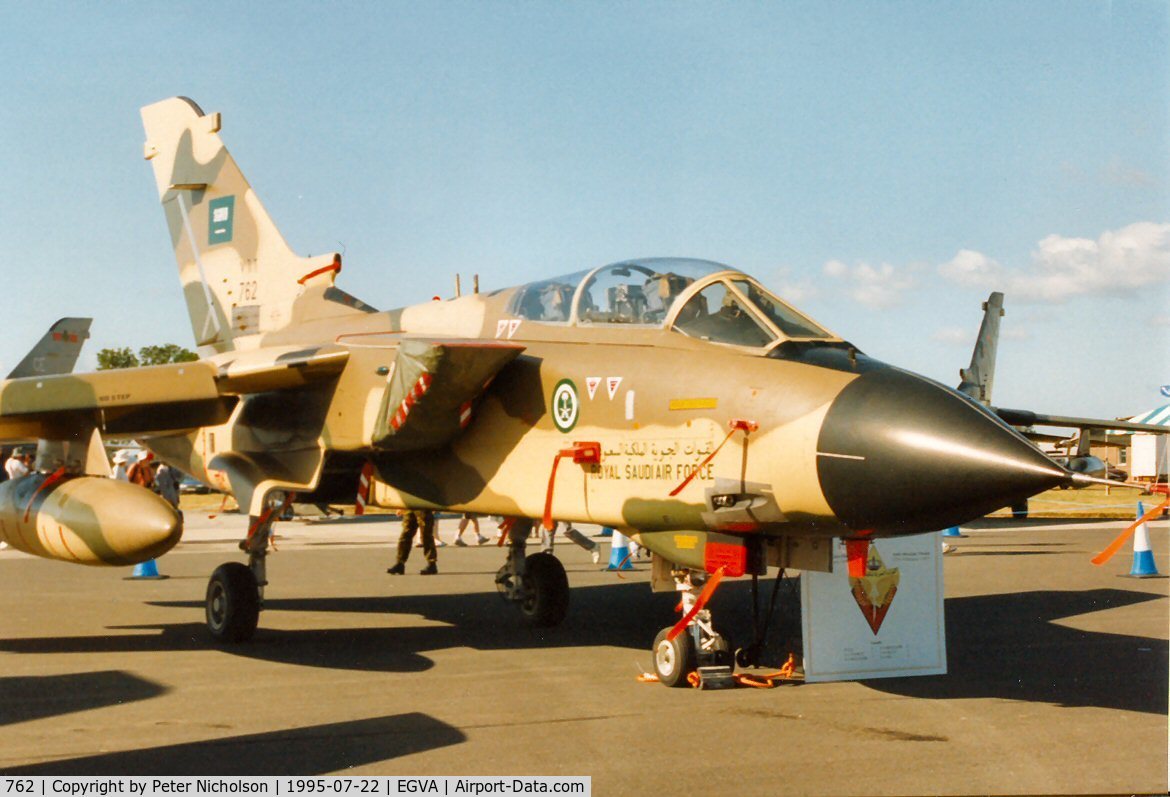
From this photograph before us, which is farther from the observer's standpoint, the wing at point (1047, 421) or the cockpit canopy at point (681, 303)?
the wing at point (1047, 421)

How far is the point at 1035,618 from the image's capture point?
11.8 metres

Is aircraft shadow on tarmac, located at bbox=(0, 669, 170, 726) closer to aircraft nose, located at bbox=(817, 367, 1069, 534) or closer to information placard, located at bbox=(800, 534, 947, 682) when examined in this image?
information placard, located at bbox=(800, 534, 947, 682)

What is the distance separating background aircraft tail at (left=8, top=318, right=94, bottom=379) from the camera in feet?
108

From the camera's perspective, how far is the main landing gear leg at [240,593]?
34.2 ft

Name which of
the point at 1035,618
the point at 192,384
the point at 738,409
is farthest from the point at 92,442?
the point at 1035,618

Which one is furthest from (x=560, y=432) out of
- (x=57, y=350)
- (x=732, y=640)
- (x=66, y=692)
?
(x=57, y=350)

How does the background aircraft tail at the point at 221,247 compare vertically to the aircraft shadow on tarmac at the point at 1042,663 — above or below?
above

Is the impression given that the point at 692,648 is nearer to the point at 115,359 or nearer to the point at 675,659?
the point at 675,659

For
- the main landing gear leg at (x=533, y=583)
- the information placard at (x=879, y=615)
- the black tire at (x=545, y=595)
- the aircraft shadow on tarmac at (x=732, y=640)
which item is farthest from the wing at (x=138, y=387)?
the information placard at (x=879, y=615)

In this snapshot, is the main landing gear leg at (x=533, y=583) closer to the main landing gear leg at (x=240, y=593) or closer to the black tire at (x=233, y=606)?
the main landing gear leg at (x=240, y=593)

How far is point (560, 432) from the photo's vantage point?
8.46 metres

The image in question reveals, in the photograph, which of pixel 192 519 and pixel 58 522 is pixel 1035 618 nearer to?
pixel 58 522

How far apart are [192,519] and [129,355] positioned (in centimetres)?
5877

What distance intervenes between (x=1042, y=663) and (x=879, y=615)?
169cm
